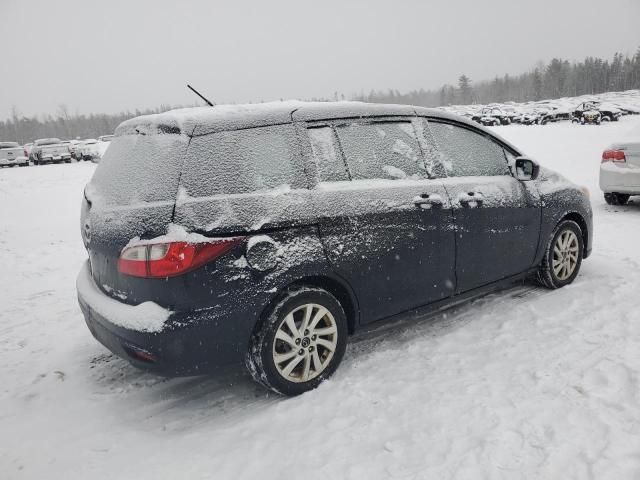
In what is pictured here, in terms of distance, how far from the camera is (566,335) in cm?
368

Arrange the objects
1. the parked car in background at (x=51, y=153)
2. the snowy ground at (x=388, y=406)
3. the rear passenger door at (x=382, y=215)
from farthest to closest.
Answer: the parked car in background at (x=51, y=153) → the rear passenger door at (x=382, y=215) → the snowy ground at (x=388, y=406)

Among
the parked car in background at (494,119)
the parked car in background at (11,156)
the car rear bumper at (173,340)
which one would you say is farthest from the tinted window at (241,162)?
the parked car in background at (494,119)

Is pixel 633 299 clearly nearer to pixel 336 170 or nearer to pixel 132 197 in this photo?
pixel 336 170

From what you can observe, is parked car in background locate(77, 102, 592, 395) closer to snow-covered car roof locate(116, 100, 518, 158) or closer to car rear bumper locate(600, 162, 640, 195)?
snow-covered car roof locate(116, 100, 518, 158)

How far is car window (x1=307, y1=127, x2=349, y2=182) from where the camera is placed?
3.20 m

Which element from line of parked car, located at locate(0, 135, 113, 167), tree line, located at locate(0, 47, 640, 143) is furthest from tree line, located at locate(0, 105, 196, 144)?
line of parked car, located at locate(0, 135, 113, 167)

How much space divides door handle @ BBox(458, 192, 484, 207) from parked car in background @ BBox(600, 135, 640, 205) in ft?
18.4

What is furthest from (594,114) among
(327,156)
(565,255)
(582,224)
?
(327,156)

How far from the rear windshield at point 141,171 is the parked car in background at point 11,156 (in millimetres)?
28500

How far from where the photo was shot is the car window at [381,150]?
3.37m

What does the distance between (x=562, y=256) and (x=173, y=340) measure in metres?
3.79

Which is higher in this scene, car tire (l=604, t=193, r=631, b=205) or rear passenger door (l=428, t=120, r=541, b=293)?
rear passenger door (l=428, t=120, r=541, b=293)

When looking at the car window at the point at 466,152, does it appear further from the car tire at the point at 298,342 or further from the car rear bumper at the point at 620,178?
the car rear bumper at the point at 620,178

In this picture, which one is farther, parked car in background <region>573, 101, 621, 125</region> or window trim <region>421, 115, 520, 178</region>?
parked car in background <region>573, 101, 621, 125</region>
